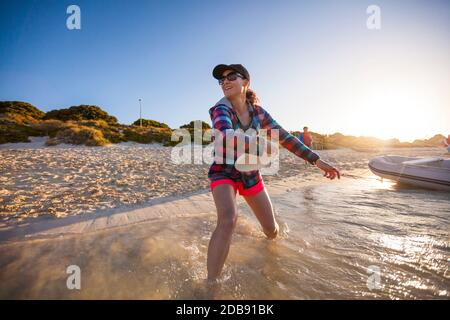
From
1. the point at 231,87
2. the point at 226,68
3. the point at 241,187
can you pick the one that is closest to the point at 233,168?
the point at 241,187

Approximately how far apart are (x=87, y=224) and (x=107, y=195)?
5.00 feet

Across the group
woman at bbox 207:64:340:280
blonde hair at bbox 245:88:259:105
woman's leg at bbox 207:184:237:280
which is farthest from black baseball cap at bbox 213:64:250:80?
woman's leg at bbox 207:184:237:280

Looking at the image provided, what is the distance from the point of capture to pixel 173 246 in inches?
112

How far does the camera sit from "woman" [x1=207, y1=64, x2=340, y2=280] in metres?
1.97

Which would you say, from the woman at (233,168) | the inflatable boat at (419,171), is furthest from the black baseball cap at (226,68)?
the inflatable boat at (419,171)

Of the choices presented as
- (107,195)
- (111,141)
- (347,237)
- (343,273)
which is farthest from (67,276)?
(111,141)

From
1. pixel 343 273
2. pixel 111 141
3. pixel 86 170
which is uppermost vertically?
pixel 111 141

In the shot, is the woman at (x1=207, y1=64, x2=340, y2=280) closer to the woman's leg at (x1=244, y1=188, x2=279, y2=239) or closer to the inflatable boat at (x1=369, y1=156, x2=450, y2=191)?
the woman's leg at (x1=244, y1=188, x2=279, y2=239)

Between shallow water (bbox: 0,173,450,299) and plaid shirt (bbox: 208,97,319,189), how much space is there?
36.2 inches

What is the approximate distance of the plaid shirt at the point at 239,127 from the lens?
2023mm

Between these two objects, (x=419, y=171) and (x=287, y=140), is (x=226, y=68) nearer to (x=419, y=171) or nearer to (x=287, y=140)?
(x=287, y=140)

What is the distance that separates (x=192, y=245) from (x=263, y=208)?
3.35ft

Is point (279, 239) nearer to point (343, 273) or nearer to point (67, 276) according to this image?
point (343, 273)

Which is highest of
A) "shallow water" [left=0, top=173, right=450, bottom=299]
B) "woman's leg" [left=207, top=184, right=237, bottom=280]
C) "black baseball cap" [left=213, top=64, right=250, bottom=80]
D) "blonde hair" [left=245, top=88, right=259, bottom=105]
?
"black baseball cap" [left=213, top=64, right=250, bottom=80]
